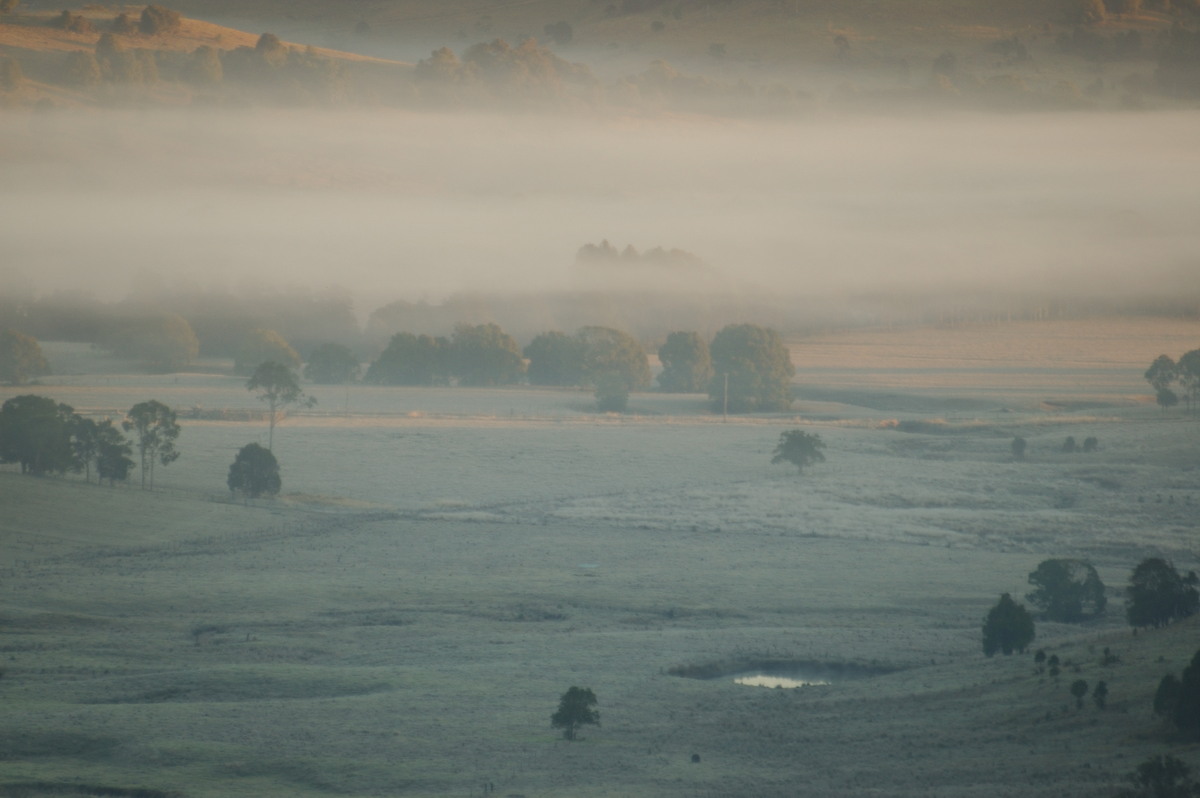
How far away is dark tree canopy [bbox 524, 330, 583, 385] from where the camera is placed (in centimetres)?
14500

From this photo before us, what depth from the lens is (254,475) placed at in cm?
7656

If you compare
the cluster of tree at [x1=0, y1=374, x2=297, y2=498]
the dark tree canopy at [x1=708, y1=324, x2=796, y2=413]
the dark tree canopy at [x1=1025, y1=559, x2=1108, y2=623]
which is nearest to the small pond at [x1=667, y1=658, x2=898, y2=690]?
the dark tree canopy at [x1=1025, y1=559, x2=1108, y2=623]

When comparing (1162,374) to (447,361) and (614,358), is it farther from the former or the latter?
(447,361)

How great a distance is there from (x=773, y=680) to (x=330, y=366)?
102696 millimetres

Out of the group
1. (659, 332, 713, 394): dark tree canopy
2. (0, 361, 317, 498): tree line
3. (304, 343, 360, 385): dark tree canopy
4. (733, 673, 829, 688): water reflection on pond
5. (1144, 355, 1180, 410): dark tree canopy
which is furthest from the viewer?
(659, 332, 713, 394): dark tree canopy

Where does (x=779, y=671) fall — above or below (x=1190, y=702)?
below

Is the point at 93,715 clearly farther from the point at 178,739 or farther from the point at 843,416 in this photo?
the point at 843,416

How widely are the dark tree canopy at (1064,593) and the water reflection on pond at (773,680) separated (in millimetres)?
12980

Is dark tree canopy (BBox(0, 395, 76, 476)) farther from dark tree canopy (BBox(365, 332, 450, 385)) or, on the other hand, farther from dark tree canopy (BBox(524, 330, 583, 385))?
dark tree canopy (BBox(524, 330, 583, 385))

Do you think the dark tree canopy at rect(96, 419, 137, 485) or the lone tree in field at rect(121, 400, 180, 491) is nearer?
the dark tree canopy at rect(96, 419, 137, 485)

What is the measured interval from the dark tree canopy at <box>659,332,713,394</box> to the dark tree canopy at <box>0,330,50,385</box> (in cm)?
6626

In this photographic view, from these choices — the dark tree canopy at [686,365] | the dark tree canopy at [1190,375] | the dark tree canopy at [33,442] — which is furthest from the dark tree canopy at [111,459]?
the dark tree canopy at [1190,375]

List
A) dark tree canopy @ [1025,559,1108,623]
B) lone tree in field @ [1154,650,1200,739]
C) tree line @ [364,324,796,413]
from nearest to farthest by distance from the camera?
lone tree in field @ [1154,650,1200,739], dark tree canopy @ [1025,559,1108,623], tree line @ [364,324,796,413]

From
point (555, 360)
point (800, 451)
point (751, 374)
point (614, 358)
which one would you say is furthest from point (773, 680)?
point (555, 360)
